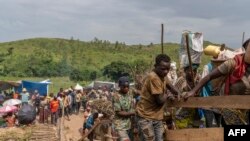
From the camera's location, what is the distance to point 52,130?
15.4 meters

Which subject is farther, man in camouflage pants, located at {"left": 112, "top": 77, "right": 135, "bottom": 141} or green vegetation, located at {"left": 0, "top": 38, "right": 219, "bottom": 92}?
green vegetation, located at {"left": 0, "top": 38, "right": 219, "bottom": 92}

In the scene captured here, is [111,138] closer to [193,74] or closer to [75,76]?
[193,74]

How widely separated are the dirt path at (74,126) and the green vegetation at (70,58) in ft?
38.2

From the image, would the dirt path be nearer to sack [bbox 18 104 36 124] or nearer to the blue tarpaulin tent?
sack [bbox 18 104 36 124]

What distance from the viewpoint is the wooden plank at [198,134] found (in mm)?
4234

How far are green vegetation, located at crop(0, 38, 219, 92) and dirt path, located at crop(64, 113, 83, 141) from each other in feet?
38.2

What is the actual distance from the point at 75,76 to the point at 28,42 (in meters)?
30.5

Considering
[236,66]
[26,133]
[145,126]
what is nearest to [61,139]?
[26,133]

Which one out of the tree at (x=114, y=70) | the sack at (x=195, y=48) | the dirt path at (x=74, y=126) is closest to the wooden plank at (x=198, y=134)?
the sack at (x=195, y=48)

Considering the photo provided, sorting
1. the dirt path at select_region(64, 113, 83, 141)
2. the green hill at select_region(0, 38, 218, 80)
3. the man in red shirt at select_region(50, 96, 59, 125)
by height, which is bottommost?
the dirt path at select_region(64, 113, 83, 141)

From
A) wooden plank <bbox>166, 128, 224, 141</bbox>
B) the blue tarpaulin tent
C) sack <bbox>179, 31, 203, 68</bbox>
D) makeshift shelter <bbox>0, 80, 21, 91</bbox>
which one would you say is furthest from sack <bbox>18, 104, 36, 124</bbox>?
wooden plank <bbox>166, 128, 224, 141</bbox>

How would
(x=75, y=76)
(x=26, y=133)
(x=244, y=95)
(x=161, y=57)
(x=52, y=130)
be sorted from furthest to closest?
(x=75, y=76) → (x=52, y=130) → (x=26, y=133) → (x=161, y=57) → (x=244, y=95)

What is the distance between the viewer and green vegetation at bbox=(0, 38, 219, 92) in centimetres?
4978

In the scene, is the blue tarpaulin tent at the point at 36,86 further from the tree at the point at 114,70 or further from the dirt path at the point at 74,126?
the tree at the point at 114,70
